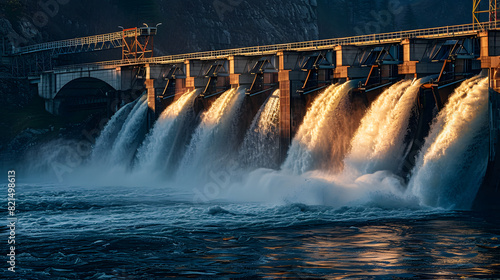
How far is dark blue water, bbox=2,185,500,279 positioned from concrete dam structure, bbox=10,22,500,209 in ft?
17.2

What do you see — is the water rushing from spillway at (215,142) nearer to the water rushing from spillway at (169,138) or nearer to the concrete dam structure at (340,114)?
the concrete dam structure at (340,114)

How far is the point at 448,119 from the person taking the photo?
55.9 metres

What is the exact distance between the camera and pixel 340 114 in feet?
221

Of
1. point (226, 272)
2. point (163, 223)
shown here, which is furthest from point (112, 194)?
point (226, 272)

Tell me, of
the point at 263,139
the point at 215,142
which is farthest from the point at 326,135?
the point at 215,142

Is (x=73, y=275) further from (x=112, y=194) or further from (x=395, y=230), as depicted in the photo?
(x=112, y=194)

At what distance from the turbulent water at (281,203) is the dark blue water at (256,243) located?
0.11 m

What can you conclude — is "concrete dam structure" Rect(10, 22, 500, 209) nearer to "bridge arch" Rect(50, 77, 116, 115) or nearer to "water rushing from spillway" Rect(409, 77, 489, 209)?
"water rushing from spillway" Rect(409, 77, 489, 209)

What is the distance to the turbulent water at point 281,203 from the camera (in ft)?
127

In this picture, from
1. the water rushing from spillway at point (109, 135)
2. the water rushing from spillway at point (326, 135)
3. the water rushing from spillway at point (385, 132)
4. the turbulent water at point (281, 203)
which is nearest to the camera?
the turbulent water at point (281, 203)

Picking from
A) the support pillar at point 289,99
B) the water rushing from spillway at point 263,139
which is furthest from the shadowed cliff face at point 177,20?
the support pillar at point 289,99

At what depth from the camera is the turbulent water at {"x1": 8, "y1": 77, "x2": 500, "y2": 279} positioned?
38656mm

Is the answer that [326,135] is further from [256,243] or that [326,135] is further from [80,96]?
[80,96]

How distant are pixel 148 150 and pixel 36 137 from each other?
28049 mm
